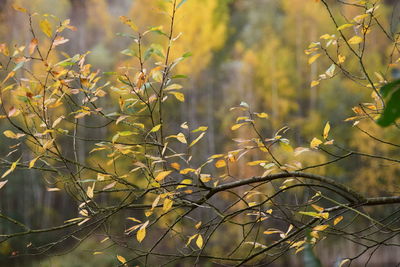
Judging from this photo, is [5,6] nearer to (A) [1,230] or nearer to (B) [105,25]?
(B) [105,25]

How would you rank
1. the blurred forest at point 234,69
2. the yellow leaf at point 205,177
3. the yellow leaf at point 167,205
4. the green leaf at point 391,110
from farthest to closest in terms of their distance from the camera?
the blurred forest at point 234,69 < the yellow leaf at point 205,177 < the yellow leaf at point 167,205 < the green leaf at point 391,110

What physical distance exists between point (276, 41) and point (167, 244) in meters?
5.13

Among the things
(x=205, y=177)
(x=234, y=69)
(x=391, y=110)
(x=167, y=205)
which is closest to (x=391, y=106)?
(x=391, y=110)

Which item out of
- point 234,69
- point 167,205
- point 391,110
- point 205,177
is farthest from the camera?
point 234,69

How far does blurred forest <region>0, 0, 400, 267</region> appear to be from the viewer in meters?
8.65

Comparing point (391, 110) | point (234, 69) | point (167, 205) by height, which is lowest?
point (167, 205)

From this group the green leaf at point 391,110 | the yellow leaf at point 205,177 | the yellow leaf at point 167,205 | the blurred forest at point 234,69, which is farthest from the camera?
the blurred forest at point 234,69

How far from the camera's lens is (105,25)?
421 inches

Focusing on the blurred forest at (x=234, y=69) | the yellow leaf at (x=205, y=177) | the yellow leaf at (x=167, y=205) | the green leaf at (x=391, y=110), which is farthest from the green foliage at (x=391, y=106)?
the blurred forest at (x=234, y=69)

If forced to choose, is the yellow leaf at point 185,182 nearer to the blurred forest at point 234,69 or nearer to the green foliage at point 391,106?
the green foliage at point 391,106

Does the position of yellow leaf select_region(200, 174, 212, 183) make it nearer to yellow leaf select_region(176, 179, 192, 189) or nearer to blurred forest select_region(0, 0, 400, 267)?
yellow leaf select_region(176, 179, 192, 189)

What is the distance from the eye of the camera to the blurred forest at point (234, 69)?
8.65m

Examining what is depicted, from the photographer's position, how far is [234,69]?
10.1 meters

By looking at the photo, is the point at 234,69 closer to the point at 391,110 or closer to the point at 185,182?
the point at 185,182
